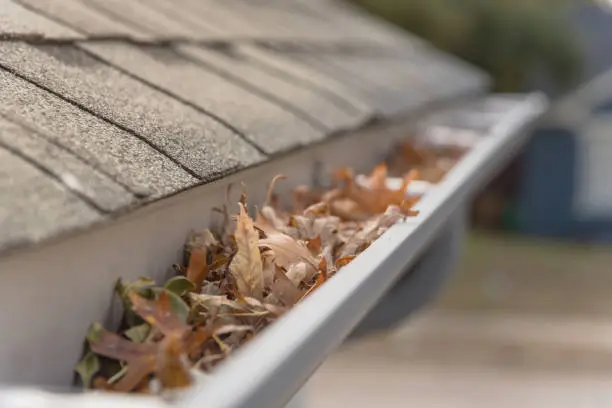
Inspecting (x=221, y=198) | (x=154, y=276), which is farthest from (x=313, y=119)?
(x=154, y=276)

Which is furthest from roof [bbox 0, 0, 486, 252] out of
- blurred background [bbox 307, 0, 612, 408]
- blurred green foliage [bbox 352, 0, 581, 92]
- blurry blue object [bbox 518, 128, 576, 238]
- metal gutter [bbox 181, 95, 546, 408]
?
blurred green foliage [bbox 352, 0, 581, 92]

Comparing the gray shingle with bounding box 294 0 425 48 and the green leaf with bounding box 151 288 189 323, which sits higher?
the gray shingle with bounding box 294 0 425 48

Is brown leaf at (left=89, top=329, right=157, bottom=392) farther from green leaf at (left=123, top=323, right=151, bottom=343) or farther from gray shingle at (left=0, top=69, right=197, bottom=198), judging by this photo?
gray shingle at (left=0, top=69, right=197, bottom=198)

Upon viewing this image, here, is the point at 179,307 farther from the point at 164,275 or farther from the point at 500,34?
the point at 500,34

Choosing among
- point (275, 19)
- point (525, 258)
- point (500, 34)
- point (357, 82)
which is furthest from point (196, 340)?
point (500, 34)

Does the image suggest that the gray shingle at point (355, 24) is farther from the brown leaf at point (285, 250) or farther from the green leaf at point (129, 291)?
the green leaf at point (129, 291)

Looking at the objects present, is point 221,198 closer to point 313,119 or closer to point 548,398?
point 313,119

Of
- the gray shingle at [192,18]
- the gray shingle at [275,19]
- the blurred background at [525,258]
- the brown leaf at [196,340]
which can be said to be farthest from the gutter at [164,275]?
the blurred background at [525,258]
